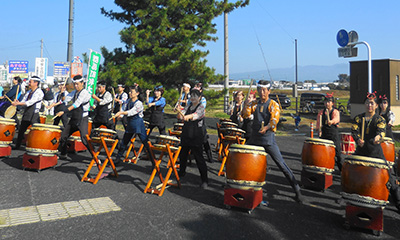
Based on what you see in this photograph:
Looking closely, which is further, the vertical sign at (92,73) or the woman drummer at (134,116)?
the vertical sign at (92,73)

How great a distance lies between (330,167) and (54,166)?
17.9 feet

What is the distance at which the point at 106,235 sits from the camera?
360 cm

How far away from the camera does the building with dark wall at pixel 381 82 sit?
1766 centimetres

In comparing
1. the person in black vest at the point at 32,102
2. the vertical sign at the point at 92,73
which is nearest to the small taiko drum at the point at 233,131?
the person in black vest at the point at 32,102

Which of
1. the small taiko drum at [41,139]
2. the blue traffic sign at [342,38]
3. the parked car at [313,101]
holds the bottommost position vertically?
the small taiko drum at [41,139]

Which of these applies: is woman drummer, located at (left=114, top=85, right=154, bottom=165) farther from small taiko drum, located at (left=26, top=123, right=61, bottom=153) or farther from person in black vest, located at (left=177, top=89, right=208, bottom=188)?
small taiko drum, located at (left=26, top=123, right=61, bottom=153)

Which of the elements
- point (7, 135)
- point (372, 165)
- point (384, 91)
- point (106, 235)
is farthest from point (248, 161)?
point (384, 91)

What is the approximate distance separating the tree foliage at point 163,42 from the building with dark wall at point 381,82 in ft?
28.6

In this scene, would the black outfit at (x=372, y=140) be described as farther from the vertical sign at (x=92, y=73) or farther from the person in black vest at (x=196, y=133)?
the vertical sign at (x=92, y=73)

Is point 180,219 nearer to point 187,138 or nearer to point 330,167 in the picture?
point 187,138

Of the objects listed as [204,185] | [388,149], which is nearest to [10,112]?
[204,185]

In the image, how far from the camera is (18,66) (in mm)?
25062

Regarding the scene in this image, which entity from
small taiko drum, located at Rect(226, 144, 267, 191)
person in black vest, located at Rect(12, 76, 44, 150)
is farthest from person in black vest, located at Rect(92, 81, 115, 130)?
small taiko drum, located at Rect(226, 144, 267, 191)

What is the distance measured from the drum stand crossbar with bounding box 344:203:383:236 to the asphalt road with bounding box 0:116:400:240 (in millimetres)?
95
